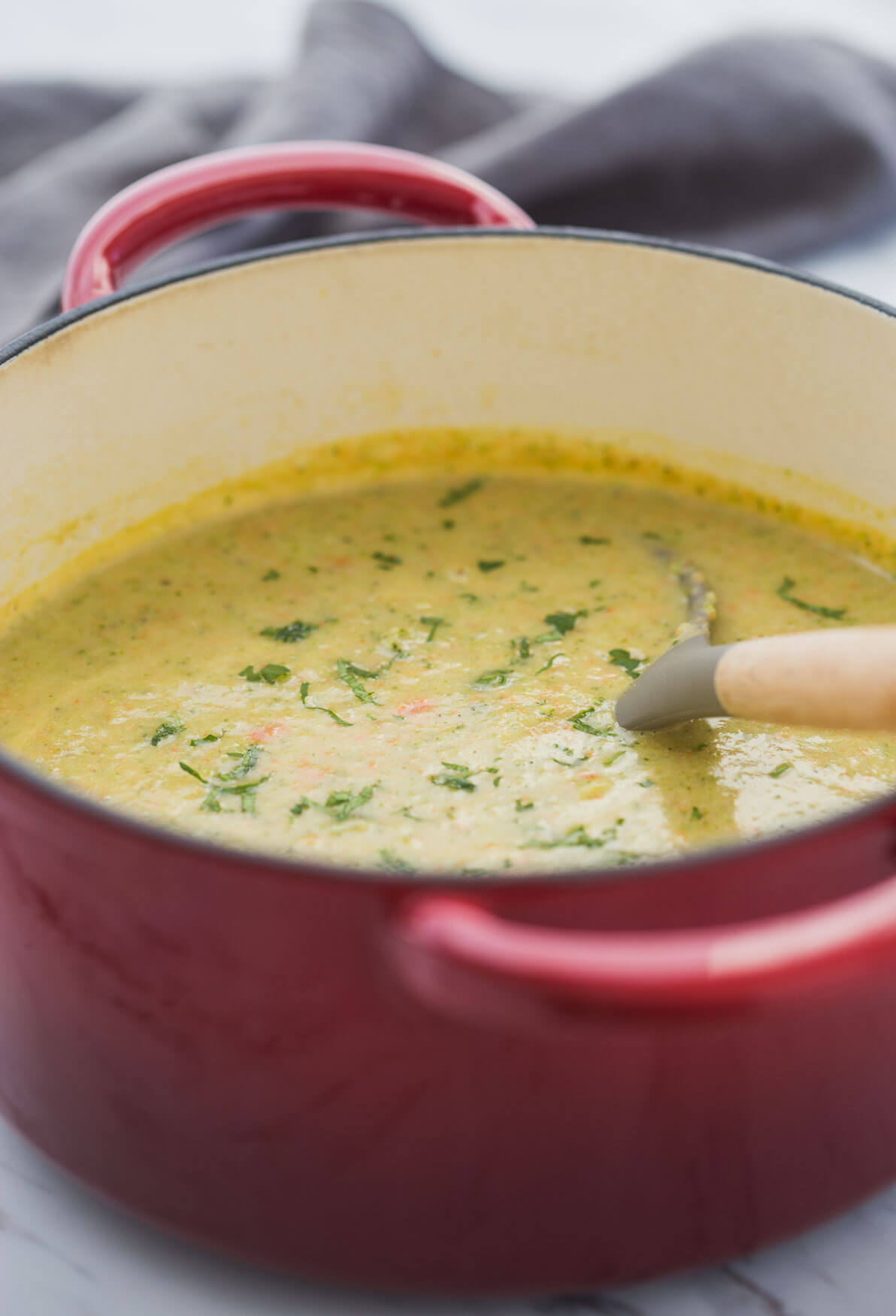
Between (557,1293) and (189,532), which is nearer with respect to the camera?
(557,1293)

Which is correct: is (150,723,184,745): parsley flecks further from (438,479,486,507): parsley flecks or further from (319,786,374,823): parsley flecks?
(438,479,486,507): parsley flecks

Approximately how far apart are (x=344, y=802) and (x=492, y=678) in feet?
0.97

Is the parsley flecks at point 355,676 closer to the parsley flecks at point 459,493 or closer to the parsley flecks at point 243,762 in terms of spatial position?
the parsley flecks at point 243,762

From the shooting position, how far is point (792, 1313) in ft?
3.75

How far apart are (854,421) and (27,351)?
0.95m

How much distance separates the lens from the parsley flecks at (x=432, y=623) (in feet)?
5.93

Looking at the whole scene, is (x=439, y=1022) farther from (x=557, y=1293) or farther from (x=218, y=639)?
(x=218, y=639)

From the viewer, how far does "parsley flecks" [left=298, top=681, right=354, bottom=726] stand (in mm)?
1623

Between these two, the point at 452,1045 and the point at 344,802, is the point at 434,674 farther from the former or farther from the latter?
the point at 452,1045

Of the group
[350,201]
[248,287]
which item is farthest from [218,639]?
[350,201]

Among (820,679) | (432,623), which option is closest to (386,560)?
(432,623)

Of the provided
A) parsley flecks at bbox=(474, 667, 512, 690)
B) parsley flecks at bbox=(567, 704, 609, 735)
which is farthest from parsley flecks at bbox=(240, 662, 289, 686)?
parsley flecks at bbox=(567, 704, 609, 735)

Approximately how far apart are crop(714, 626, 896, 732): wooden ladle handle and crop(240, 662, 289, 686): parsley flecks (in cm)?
58

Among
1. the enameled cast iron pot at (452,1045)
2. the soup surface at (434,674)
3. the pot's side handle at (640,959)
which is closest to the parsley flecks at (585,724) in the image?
the soup surface at (434,674)
